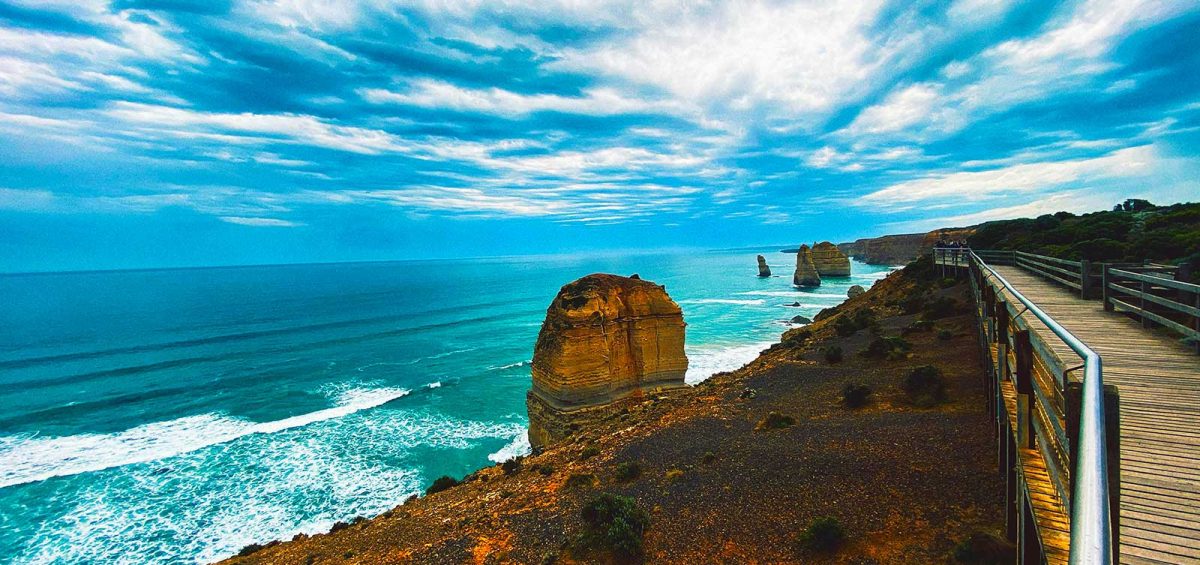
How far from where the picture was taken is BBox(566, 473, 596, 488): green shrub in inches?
577

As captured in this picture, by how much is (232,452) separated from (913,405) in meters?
32.6

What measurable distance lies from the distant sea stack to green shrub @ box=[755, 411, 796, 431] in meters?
9.56

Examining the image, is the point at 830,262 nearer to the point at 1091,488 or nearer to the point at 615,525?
the point at 615,525

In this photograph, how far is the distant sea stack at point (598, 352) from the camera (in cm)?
2394

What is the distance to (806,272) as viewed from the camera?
95.4 m

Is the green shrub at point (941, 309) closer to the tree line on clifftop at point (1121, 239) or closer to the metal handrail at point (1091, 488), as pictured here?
the tree line on clifftop at point (1121, 239)

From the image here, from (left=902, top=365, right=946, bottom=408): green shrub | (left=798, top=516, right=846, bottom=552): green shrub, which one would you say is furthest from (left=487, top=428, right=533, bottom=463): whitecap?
(left=902, top=365, right=946, bottom=408): green shrub

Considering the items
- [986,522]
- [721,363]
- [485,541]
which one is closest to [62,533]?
[485,541]

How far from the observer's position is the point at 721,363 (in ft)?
125

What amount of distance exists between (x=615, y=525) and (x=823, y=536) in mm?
4508

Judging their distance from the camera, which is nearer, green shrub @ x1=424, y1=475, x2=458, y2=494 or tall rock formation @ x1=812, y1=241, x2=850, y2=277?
green shrub @ x1=424, y1=475, x2=458, y2=494

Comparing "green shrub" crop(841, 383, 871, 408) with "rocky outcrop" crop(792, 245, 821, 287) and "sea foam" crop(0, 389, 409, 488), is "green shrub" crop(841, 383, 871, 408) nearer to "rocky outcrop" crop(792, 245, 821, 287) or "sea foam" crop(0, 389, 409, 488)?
"sea foam" crop(0, 389, 409, 488)

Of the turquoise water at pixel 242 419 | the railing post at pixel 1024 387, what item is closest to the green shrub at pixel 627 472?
the railing post at pixel 1024 387

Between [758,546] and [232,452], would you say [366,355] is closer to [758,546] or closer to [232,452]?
[232,452]
